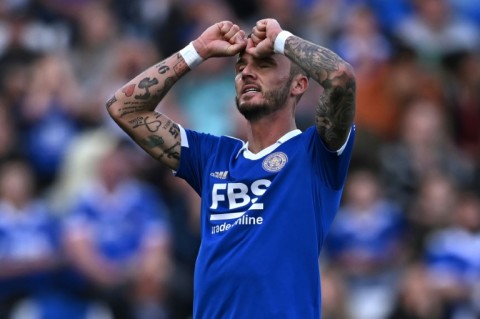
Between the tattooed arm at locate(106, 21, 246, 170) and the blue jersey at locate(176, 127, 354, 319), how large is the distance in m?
0.35

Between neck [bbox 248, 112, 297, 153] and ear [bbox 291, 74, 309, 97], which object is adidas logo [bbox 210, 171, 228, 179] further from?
ear [bbox 291, 74, 309, 97]

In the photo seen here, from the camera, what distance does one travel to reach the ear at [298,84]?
696 cm

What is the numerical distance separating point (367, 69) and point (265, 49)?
7.11 metres

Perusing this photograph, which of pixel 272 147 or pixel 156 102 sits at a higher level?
pixel 156 102

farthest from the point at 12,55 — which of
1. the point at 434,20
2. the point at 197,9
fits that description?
the point at 434,20

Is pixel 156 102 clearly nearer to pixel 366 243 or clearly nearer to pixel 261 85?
pixel 261 85

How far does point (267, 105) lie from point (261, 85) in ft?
0.35

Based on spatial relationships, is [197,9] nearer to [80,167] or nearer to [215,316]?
[80,167]

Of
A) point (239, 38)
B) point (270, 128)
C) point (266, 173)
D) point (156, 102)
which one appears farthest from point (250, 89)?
point (156, 102)

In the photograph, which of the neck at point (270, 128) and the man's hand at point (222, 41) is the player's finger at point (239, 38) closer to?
the man's hand at point (222, 41)

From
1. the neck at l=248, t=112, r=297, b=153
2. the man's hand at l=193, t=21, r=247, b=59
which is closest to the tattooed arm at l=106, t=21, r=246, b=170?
the man's hand at l=193, t=21, r=247, b=59

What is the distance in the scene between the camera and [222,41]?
711 cm

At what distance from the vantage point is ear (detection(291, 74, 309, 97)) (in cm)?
696

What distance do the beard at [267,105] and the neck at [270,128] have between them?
0.03 metres
